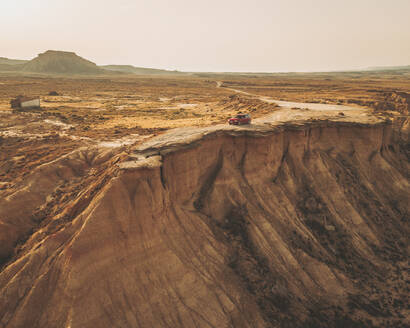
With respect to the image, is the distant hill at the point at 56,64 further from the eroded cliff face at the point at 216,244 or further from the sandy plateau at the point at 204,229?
the eroded cliff face at the point at 216,244

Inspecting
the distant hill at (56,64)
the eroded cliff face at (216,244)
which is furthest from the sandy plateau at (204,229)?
the distant hill at (56,64)

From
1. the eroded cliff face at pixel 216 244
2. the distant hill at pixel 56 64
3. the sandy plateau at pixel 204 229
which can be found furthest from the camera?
the distant hill at pixel 56 64

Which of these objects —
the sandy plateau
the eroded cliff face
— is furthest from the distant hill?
the eroded cliff face

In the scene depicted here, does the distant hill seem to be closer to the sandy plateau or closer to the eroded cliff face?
the sandy plateau

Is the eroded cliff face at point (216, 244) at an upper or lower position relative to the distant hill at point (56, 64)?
lower

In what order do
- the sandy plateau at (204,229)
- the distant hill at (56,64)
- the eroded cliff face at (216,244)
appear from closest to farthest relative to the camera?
the eroded cliff face at (216,244) < the sandy plateau at (204,229) < the distant hill at (56,64)

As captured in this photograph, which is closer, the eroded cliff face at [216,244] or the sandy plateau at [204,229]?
the eroded cliff face at [216,244]
